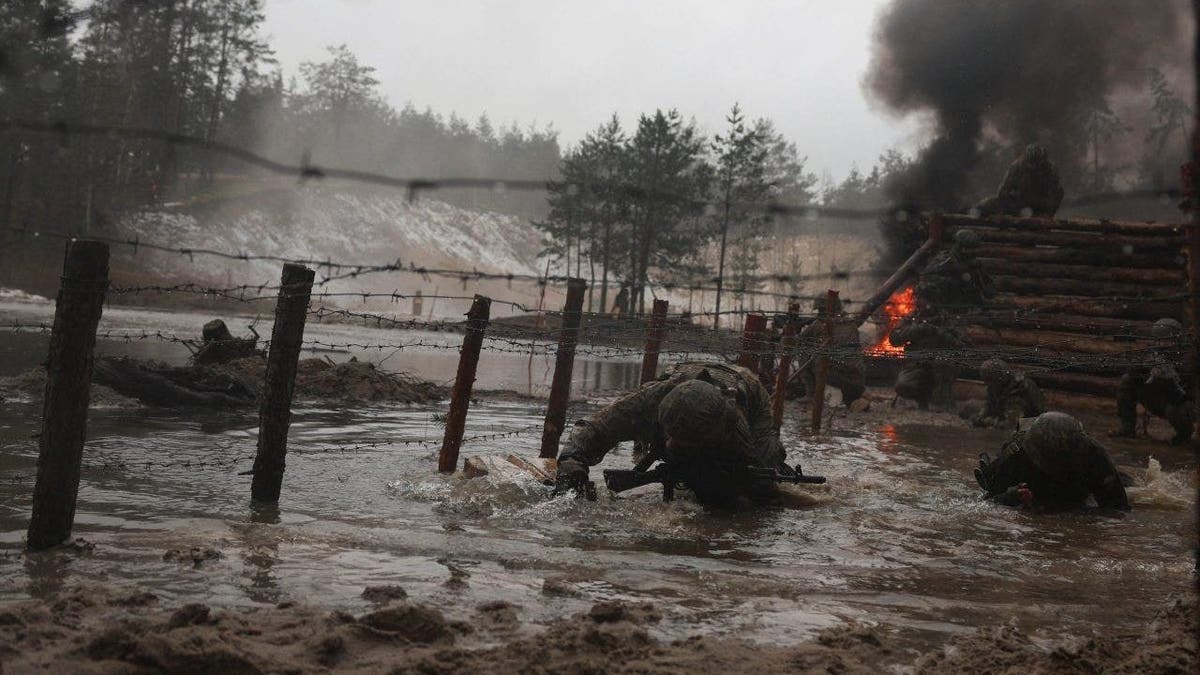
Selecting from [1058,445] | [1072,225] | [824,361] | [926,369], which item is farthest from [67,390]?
[1072,225]

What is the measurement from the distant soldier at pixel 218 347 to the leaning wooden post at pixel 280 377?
7592mm

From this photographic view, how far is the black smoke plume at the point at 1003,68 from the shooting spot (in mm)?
33844

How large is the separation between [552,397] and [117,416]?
234 inches

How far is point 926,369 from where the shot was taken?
61.1 feet

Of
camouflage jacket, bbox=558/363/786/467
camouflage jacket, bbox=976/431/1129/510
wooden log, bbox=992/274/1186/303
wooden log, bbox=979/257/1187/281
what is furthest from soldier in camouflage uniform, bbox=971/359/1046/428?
camouflage jacket, bbox=558/363/786/467

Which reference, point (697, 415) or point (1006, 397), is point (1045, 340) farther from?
point (697, 415)

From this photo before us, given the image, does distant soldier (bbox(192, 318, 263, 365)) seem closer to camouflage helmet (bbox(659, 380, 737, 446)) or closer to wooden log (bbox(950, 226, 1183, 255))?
camouflage helmet (bbox(659, 380, 737, 446))

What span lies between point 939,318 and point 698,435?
1374cm

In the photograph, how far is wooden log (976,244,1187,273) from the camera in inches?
798

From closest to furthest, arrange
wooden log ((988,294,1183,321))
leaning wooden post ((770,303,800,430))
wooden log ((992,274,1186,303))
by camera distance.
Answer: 1. leaning wooden post ((770,303,800,430))
2. wooden log ((988,294,1183,321))
3. wooden log ((992,274,1186,303))

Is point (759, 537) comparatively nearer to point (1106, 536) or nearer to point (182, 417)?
point (1106, 536)

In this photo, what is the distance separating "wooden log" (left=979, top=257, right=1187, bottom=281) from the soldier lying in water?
15044mm

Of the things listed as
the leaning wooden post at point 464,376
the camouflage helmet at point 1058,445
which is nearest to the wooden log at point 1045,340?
the camouflage helmet at point 1058,445

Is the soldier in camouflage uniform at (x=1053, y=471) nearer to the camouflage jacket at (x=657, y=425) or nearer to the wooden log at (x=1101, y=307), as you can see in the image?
the camouflage jacket at (x=657, y=425)
